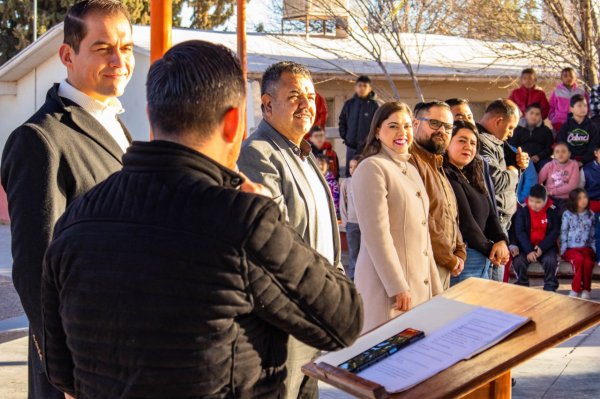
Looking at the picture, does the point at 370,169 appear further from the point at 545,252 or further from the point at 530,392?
the point at 545,252

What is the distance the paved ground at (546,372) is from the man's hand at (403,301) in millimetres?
1521

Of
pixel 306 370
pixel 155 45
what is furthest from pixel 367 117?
pixel 306 370

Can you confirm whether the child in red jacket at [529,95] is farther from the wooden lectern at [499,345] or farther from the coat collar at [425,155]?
the wooden lectern at [499,345]

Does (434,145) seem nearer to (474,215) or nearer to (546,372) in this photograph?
(474,215)

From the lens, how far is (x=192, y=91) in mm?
2004

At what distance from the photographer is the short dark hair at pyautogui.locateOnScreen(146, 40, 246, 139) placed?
2.01m

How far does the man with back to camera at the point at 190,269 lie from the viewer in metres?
1.93

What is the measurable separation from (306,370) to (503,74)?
49.5 ft

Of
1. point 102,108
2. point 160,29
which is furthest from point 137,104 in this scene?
point 102,108

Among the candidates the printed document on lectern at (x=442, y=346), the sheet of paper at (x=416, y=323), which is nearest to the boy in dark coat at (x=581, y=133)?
the sheet of paper at (x=416, y=323)

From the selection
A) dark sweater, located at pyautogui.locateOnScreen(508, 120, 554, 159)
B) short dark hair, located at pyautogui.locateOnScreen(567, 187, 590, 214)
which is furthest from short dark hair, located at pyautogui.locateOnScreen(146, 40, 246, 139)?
dark sweater, located at pyautogui.locateOnScreen(508, 120, 554, 159)

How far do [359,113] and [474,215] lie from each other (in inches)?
327

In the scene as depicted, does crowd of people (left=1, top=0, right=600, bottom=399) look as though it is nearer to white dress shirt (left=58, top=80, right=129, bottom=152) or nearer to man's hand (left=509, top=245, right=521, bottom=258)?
white dress shirt (left=58, top=80, right=129, bottom=152)

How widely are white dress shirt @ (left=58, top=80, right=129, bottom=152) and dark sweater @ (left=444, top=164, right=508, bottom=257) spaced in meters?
3.14
